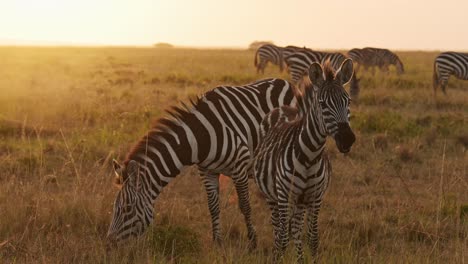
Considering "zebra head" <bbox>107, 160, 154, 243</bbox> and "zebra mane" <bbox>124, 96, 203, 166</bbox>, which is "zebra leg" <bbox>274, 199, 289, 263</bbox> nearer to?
"zebra head" <bbox>107, 160, 154, 243</bbox>

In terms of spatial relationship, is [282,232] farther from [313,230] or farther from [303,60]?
[303,60]

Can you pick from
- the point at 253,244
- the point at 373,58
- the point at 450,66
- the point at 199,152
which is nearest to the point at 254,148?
the point at 199,152

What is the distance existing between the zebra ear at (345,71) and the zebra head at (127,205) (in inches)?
79.7

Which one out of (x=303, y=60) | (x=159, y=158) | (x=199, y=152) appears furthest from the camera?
(x=303, y=60)

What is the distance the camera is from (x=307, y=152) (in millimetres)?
4402

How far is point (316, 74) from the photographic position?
13.9 feet

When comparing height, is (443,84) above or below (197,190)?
above

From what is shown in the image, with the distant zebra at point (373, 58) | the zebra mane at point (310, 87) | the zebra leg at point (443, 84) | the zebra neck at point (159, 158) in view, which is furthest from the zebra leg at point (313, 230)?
the distant zebra at point (373, 58)

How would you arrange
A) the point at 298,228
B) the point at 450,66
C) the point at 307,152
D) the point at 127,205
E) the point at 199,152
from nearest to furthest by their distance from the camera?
the point at 307,152
the point at 298,228
the point at 127,205
the point at 199,152
the point at 450,66

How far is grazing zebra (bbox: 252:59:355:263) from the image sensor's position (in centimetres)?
406

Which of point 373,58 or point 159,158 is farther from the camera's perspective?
point 373,58

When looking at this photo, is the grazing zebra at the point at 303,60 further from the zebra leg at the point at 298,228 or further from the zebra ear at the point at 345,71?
the zebra ear at the point at 345,71

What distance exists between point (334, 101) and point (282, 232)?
141 centimetres

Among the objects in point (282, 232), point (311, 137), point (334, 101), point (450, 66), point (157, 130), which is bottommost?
point (282, 232)
